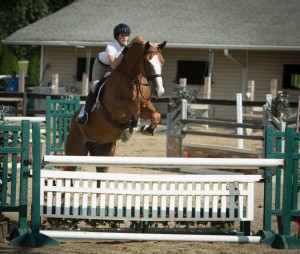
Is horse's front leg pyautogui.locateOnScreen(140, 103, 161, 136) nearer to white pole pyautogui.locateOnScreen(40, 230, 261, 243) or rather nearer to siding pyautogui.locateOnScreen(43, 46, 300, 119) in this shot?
white pole pyautogui.locateOnScreen(40, 230, 261, 243)

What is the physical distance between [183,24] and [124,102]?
66.8 ft

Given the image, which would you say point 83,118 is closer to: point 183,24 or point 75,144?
point 75,144

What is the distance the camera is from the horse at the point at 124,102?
32.1 ft

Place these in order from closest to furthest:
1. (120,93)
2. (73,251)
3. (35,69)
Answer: (73,251)
(120,93)
(35,69)

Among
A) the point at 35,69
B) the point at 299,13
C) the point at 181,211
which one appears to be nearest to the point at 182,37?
the point at 299,13

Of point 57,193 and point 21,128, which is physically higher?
point 21,128

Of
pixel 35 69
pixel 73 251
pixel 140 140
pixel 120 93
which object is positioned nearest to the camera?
pixel 73 251

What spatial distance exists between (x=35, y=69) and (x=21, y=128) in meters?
32.3

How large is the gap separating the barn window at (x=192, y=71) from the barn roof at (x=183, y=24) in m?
1.41

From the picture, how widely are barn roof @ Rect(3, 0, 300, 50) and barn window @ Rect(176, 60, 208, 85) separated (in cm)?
141

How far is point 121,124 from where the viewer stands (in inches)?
409

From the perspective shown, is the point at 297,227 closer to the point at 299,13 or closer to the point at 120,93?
the point at 120,93

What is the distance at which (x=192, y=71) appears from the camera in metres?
30.6

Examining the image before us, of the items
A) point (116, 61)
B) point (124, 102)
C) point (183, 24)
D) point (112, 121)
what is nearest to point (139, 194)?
point (124, 102)
